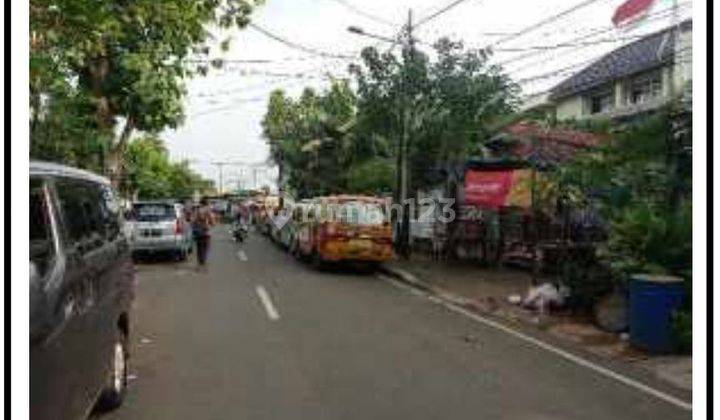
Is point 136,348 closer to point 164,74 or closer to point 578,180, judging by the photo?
point 164,74

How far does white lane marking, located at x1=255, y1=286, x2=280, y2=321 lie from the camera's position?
50.5ft

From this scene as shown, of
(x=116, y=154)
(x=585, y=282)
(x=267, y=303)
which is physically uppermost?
(x=116, y=154)

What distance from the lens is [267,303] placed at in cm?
1728

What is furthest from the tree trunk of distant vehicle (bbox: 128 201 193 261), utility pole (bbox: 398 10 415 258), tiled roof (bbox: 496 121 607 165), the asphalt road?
the asphalt road

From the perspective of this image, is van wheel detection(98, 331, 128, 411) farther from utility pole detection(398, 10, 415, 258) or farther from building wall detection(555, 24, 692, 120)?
utility pole detection(398, 10, 415, 258)

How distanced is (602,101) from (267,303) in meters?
22.2

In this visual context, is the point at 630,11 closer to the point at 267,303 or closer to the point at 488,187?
the point at 488,187

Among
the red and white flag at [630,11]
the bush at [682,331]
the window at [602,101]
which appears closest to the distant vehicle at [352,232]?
the red and white flag at [630,11]

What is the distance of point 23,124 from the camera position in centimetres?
401

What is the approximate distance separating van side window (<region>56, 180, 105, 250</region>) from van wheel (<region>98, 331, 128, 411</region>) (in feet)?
3.30

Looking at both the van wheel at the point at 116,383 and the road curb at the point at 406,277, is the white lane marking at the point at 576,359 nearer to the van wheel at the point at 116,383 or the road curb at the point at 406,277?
the road curb at the point at 406,277

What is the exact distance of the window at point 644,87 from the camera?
32219 mm

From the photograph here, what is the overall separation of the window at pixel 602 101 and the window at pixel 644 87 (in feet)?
3.87

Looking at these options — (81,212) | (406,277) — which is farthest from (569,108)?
(81,212)
